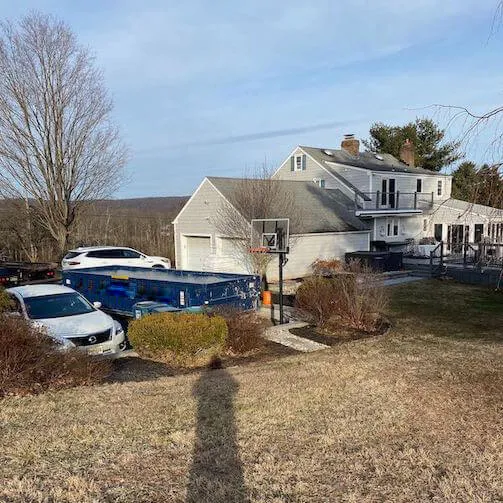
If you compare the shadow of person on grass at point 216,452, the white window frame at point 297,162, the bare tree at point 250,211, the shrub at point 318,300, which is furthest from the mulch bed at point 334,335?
the white window frame at point 297,162

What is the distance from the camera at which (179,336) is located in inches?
367

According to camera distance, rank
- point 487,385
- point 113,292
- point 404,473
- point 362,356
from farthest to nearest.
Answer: point 113,292, point 362,356, point 487,385, point 404,473

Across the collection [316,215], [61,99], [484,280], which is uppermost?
[61,99]

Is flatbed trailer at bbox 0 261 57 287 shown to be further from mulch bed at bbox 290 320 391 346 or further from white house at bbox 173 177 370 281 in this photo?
mulch bed at bbox 290 320 391 346

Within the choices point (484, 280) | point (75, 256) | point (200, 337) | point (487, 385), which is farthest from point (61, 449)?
point (484, 280)

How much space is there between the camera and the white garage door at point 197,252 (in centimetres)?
2734

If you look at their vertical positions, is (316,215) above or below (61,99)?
below

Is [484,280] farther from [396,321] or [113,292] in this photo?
[113,292]

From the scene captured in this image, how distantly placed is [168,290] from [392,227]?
76.2 feet

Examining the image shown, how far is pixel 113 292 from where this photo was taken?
562 inches

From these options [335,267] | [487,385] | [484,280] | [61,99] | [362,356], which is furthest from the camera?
[61,99]

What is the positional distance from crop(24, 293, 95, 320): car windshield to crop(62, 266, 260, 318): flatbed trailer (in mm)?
1342

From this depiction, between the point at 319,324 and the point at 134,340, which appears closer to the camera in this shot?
the point at 134,340

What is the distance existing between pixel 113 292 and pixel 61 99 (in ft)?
56.8
